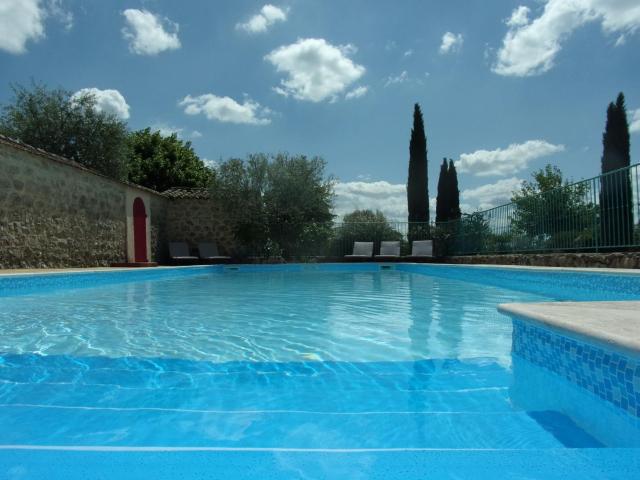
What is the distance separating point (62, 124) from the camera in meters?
15.4

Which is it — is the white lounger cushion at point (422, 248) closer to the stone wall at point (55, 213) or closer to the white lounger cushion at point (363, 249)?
the white lounger cushion at point (363, 249)

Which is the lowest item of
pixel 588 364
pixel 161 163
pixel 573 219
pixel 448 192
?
pixel 588 364

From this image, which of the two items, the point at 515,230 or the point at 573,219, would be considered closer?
the point at 573,219

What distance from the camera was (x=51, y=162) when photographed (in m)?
10.0

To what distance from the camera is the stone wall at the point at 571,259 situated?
22.5 feet

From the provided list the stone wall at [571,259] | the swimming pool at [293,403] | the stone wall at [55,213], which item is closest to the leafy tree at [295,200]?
the stone wall at [55,213]

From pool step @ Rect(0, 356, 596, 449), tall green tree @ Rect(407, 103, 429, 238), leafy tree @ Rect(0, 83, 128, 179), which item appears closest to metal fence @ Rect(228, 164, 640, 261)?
tall green tree @ Rect(407, 103, 429, 238)

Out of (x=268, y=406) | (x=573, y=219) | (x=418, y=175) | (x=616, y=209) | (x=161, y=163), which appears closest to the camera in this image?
(x=268, y=406)

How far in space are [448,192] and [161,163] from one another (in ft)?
49.5

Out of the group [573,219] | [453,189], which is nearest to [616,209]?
[573,219]

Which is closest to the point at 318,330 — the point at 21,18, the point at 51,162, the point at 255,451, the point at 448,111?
the point at 255,451

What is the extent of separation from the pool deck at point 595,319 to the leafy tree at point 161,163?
22043 millimetres

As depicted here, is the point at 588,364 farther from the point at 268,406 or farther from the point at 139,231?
the point at 139,231

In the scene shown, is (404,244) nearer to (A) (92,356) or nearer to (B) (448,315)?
(B) (448,315)
